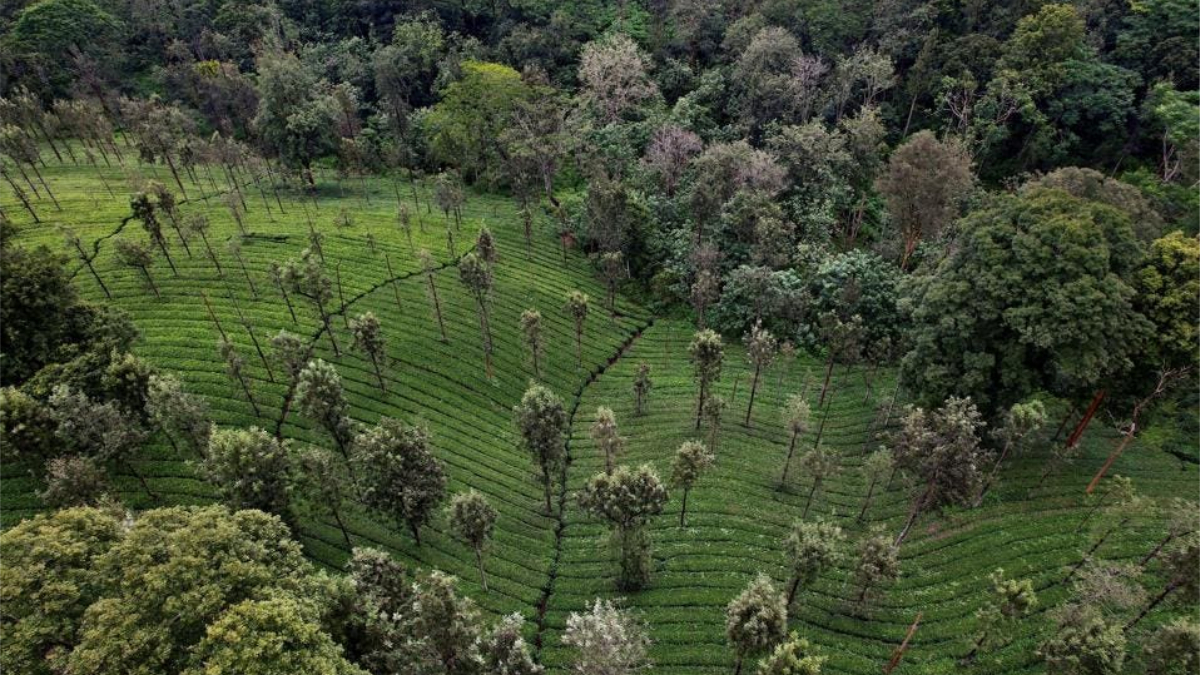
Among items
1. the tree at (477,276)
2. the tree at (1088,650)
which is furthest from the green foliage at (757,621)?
the tree at (477,276)

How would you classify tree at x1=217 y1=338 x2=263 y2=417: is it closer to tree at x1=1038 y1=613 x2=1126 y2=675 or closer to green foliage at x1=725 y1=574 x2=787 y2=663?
green foliage at x1=725 y1=574 x2=787 y2=663

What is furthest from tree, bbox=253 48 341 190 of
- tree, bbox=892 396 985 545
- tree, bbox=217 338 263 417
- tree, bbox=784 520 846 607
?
tree, bbox=892 396 985 545

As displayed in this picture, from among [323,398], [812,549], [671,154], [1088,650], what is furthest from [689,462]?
[671,154]

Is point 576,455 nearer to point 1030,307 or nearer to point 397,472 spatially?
point 397,472

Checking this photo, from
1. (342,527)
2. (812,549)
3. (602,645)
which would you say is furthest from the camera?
(342,527)

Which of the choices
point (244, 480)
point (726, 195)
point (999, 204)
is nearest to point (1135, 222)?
point (999, 204)

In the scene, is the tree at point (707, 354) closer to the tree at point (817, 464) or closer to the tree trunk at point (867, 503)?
the tree at point (817, 464)
